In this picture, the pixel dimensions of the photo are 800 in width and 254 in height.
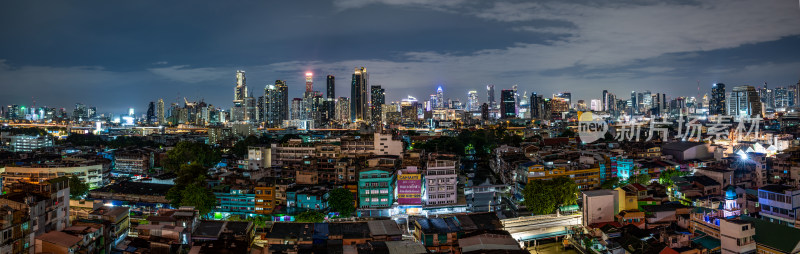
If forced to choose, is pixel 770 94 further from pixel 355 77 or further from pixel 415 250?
pixel 415 250

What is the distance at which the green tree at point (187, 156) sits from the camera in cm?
→ 2216

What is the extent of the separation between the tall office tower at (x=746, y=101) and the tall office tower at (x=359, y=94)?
168ft

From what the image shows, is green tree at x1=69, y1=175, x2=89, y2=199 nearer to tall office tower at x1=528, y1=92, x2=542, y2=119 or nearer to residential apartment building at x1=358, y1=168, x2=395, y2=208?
→ residential apartment building at x1=358, y1=168, x2=395, y2=208

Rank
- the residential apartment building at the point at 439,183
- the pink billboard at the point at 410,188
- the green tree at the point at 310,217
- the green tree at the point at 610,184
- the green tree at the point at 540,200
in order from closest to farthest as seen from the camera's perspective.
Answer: the green tree at the point at 310,217 → the green tree at the point at 540,200 → the pink billboard at the point at 410,188 → the residential apartment building at the point at 439,183 → the green tree at the point at 610,184

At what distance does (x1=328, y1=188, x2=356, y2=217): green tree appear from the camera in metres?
13.3

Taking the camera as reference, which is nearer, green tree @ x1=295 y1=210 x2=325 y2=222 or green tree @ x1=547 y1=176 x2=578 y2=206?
green tree @ x1=295 y1=210 x2=325 y2=222

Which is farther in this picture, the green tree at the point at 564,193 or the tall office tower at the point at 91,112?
the tall office tower at the point at 91,112

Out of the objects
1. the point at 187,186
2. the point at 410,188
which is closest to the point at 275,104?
the point at 187,186

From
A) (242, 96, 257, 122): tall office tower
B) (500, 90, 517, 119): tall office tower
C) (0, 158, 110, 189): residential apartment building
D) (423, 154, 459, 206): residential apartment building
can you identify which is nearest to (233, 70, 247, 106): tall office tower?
(242, 96, 257, 122): tall office tower

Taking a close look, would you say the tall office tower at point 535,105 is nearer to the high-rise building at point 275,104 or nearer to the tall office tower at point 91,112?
the high-rise building at point 275,104

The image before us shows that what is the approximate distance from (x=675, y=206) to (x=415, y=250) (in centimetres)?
718

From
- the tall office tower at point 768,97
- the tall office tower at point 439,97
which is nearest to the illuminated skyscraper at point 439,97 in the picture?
the tall office tower at point 439,97

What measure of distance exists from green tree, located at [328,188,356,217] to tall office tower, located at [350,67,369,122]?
216ft

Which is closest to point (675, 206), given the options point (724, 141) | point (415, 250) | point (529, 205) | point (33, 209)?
point (529, 205)
